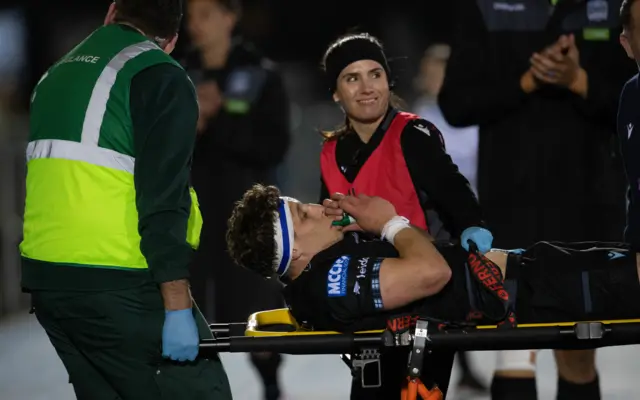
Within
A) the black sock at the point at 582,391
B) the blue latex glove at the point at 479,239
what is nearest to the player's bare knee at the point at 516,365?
the black sock at the point at 582,391

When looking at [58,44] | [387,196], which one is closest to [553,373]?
[387,196]

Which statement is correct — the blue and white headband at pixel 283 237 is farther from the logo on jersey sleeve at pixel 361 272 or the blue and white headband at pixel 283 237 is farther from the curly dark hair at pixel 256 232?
the logo on jersey sleeve at pixel 361 272

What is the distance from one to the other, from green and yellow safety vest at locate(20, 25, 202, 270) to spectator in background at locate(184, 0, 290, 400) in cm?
202

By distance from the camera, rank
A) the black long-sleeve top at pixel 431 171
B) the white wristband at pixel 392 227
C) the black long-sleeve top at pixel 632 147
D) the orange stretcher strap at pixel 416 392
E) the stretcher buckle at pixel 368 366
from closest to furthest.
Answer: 1. the orange stretcher strap at pixel 416 392
2. the stretcher buckle at pixel 368 366
3. the white wristband at pixel 392 227
4. the black long-sleeve top at pixel 632 147
5. the black long-sleeve top at pixel 431 171

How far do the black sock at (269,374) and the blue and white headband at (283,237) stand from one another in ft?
4.90

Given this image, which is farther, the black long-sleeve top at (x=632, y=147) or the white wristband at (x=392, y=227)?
the black long-sleeve top at (x=632, y=147)

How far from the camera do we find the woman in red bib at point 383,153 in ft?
11.1

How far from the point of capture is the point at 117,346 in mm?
2578

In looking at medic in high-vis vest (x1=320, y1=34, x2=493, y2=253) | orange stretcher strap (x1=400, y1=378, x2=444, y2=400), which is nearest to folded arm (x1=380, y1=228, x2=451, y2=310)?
orange stretcher strap (x1=400, y1=378, x2=444, y2=400)

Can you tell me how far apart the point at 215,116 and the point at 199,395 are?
2.18 metres

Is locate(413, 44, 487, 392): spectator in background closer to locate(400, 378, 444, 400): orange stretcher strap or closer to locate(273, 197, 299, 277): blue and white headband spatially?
locate(273, 197, 299, 277): blue and white headband

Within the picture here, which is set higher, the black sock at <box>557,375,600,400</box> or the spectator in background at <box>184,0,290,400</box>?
the spectator in background at <box>184,0,290,400</box>

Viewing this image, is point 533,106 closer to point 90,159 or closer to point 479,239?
point 479,239

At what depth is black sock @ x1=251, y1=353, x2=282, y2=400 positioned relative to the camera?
4.45 meters
